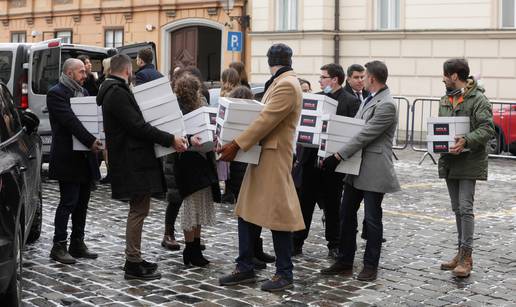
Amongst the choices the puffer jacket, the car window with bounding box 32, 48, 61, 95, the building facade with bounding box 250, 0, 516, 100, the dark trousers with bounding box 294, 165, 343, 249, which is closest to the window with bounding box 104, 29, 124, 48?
the building facade with bounding box 250, 0, 516, 100

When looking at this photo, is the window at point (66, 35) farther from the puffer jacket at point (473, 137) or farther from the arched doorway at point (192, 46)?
the puffer jacket at point (473, 137)

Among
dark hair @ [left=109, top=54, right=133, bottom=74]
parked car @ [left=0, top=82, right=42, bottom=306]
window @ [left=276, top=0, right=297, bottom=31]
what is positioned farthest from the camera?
window @ [left=276, top=0, right=297, bottom=31]

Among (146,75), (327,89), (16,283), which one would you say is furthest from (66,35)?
(16,283)

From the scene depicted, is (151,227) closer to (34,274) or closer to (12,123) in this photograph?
(34,274)

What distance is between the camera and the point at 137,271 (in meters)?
7.27

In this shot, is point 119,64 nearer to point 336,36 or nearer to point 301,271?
point 301,271

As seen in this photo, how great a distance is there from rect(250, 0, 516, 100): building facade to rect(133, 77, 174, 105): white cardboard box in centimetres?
1577

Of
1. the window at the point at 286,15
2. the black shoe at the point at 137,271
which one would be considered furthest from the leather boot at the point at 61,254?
the window at the point at 286,15

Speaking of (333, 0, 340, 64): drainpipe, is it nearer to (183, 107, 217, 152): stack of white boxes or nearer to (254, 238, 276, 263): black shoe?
(254, 238, 276, 263): black shoe

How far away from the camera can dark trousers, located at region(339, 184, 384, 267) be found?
7.43m

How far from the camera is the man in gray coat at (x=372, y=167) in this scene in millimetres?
7320

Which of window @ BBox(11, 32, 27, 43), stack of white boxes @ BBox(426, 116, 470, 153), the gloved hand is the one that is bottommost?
the gloved hand

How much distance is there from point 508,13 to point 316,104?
1521 cm

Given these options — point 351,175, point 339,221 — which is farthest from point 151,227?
point 351,175
